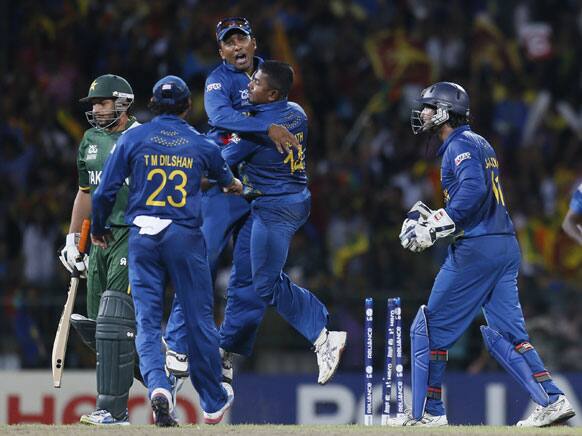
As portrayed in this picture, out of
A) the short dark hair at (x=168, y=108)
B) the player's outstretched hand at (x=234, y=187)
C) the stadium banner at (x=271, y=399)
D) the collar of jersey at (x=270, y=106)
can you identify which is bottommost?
the stadium banner at (x=271, y=399)

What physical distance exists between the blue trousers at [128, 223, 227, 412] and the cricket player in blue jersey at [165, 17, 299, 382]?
746 millimetres

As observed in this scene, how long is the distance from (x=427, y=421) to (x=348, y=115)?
279 inches

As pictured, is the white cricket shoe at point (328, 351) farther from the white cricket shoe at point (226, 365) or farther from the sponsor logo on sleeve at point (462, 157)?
the sponsor logo on sleeve at point (462, 157)

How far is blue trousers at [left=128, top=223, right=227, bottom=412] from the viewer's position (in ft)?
28.1

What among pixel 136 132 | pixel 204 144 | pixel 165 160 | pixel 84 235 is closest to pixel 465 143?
pixel 204 144

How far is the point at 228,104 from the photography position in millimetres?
9562

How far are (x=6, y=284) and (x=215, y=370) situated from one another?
5.55 m

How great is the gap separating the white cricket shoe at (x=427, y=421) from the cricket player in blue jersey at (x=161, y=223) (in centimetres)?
153

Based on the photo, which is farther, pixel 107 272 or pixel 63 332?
pixel 63 332

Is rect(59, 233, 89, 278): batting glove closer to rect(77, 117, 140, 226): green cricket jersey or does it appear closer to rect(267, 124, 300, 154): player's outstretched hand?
rect(77, 117, 140, 226): green cricket jersey

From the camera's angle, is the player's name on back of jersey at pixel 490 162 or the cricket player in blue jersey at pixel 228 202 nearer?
the player's name on back of jersey at pixel 490 162

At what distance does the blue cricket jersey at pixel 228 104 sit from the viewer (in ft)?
30.7

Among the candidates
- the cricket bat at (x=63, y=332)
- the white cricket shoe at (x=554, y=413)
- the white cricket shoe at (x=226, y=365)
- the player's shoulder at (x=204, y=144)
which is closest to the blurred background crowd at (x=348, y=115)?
the white cricket shoe at (x=226, y=365)

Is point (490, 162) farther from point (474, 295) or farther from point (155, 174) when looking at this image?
point (155, 174)
